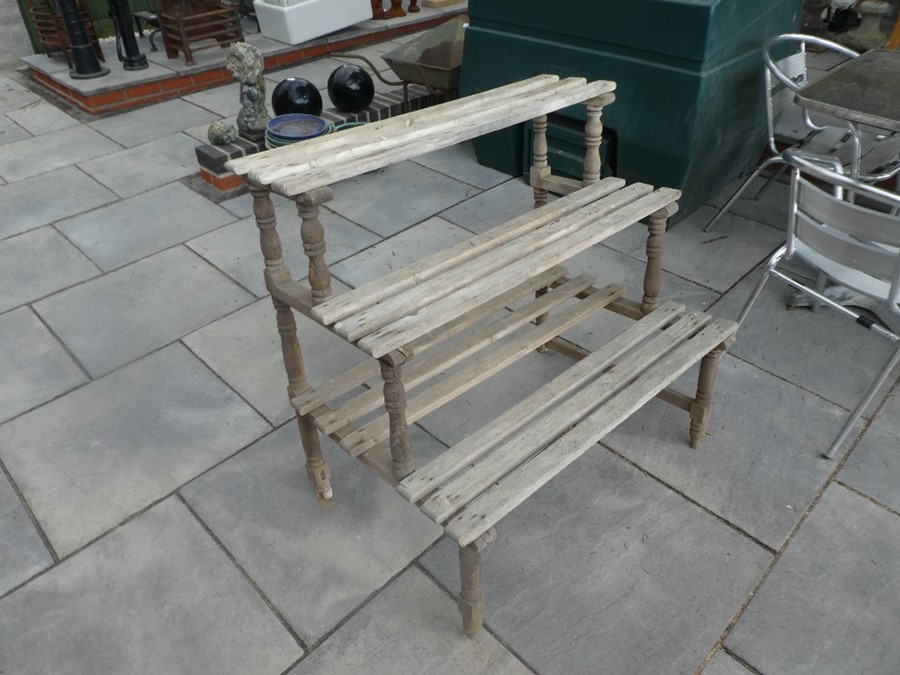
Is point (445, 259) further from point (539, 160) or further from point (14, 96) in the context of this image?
point (14, 96)

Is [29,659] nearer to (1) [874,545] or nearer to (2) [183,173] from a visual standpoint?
(1) [874,545]

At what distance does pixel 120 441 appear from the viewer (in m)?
3.04

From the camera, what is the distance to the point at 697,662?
2.18m

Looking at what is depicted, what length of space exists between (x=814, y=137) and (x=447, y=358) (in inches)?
110

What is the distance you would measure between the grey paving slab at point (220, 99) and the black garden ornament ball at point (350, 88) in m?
1.42

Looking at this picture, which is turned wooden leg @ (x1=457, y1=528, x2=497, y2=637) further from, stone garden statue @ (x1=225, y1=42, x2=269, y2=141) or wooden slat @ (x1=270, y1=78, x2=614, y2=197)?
stone garden statue @ (x1=225, y1=42, x2=269, y2=141)

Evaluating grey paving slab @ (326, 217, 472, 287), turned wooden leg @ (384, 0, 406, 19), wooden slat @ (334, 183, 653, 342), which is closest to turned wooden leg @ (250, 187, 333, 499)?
wooden slat @ (334, 183, 653, 342)

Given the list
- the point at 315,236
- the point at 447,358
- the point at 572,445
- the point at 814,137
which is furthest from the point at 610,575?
the point at 814,137

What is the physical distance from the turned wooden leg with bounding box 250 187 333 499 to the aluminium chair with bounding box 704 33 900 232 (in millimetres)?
2726

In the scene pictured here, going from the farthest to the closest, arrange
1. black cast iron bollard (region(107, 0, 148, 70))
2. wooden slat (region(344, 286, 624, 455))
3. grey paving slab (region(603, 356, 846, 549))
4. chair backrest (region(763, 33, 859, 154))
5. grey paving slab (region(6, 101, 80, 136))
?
black cast iron bollard (region(107, 0, 148, 70)) < grey paving slab (region(6, 101, 80, 136)) < chair backrest (region(763, 33, 859, 154)) < grey paving slab (region(603, 356, 846, 549)) < wooden slat (region(344, 286, 624, 455))

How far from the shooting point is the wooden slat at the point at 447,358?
96.5 inches

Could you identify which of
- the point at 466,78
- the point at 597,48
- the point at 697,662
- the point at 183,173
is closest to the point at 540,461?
the point at 697,662

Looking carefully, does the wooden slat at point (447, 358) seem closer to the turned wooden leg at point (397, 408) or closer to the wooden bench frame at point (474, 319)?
the wooden bench frame at point (474, 319)

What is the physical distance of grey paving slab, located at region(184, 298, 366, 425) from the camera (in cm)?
325
